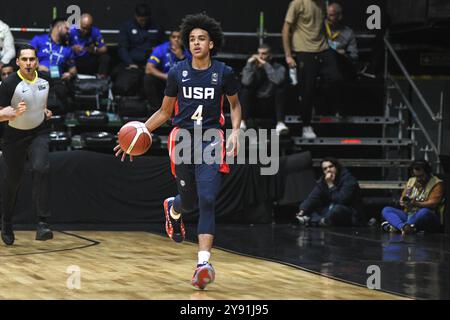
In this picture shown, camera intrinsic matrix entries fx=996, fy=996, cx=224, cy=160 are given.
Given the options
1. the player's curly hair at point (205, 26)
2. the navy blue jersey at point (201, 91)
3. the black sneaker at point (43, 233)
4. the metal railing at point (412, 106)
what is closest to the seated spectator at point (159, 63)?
the metal railing at point (412, 106)

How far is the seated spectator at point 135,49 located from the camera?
54.4 feet

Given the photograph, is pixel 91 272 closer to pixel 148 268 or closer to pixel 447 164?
pixel 148 268

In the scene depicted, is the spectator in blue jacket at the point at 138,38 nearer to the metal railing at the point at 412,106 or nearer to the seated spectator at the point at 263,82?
the seated spectator at the point at 263,82

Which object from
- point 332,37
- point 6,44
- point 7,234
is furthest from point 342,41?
point 7,234

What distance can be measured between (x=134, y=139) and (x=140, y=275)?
1272 millimetres

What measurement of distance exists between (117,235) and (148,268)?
3.53 m

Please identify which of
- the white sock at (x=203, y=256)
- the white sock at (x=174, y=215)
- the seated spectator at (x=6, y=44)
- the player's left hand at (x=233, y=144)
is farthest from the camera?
the seated spectator at (x=6, y=44)

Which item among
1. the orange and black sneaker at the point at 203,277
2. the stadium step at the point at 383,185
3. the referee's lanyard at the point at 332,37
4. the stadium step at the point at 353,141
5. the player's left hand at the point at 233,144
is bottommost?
the stadium step at the point at 383,185

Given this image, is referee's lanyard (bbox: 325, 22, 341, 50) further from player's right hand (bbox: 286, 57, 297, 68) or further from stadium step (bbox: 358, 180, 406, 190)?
stadium step (bbox: 358, 180, 406, 190)

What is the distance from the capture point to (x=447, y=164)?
14531 millimetres

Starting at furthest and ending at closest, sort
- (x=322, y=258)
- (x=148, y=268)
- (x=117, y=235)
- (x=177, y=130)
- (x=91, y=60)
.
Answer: (x=91, y=60) < (x=117, y=235) < (x=322, y=258) < (x=148, y=268) < (x=177, y=130)

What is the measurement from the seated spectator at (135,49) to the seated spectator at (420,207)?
479 centimetres

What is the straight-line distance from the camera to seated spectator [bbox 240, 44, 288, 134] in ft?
52.6
